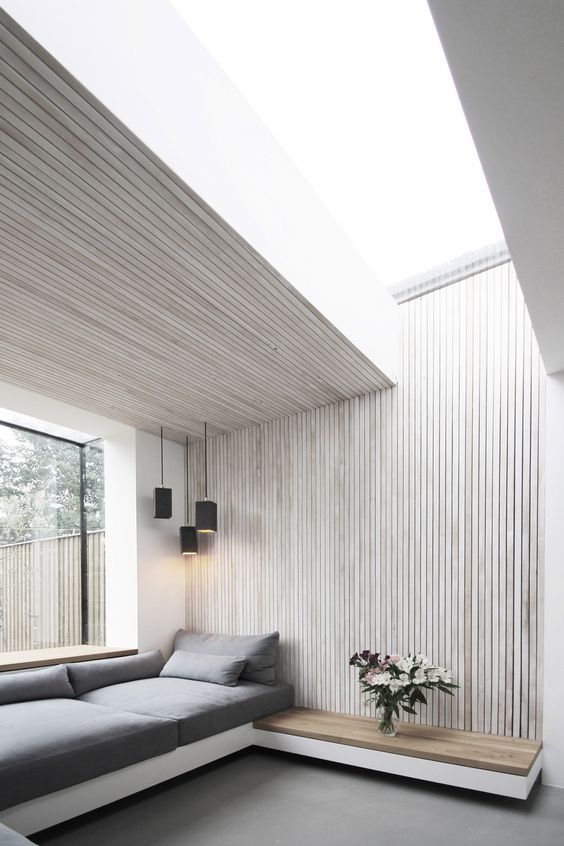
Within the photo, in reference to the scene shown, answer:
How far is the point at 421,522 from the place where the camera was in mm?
5094

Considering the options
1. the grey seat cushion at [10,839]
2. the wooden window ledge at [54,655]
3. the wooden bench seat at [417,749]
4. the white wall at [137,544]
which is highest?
the white wall at [137,544]

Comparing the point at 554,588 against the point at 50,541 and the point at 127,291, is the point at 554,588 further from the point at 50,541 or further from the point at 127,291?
the point at 50,541

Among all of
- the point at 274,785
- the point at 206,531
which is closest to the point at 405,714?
the point at 274,785

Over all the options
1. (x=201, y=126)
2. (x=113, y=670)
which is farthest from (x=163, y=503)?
(x=201, y=126)

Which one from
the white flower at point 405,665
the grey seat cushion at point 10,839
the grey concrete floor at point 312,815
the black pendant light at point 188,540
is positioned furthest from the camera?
the black pendant light at point 188,540

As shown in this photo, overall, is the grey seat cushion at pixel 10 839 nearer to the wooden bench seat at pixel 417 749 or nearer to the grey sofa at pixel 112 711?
the grey sofa at pixel 112 711

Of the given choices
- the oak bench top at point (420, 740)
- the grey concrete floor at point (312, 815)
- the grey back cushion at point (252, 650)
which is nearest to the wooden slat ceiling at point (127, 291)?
the grey back cushion at point (252, 650)

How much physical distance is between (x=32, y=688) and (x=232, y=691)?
1.36 metres

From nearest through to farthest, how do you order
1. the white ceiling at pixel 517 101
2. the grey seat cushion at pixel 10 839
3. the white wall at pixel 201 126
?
the white ceiling at pixel 517 101
the white wall at pixel 201 126
the grey seat cushion at pixel 10 839

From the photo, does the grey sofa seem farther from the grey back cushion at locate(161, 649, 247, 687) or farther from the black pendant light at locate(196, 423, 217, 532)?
the black pendant light at locate(196, 423, 217, 532)

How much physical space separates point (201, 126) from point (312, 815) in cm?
353

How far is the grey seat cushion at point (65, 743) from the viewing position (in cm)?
350

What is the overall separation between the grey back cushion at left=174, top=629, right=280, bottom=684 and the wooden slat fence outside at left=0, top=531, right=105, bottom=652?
3.79 ft

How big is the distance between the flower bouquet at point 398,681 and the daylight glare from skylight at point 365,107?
2807 millimetres
